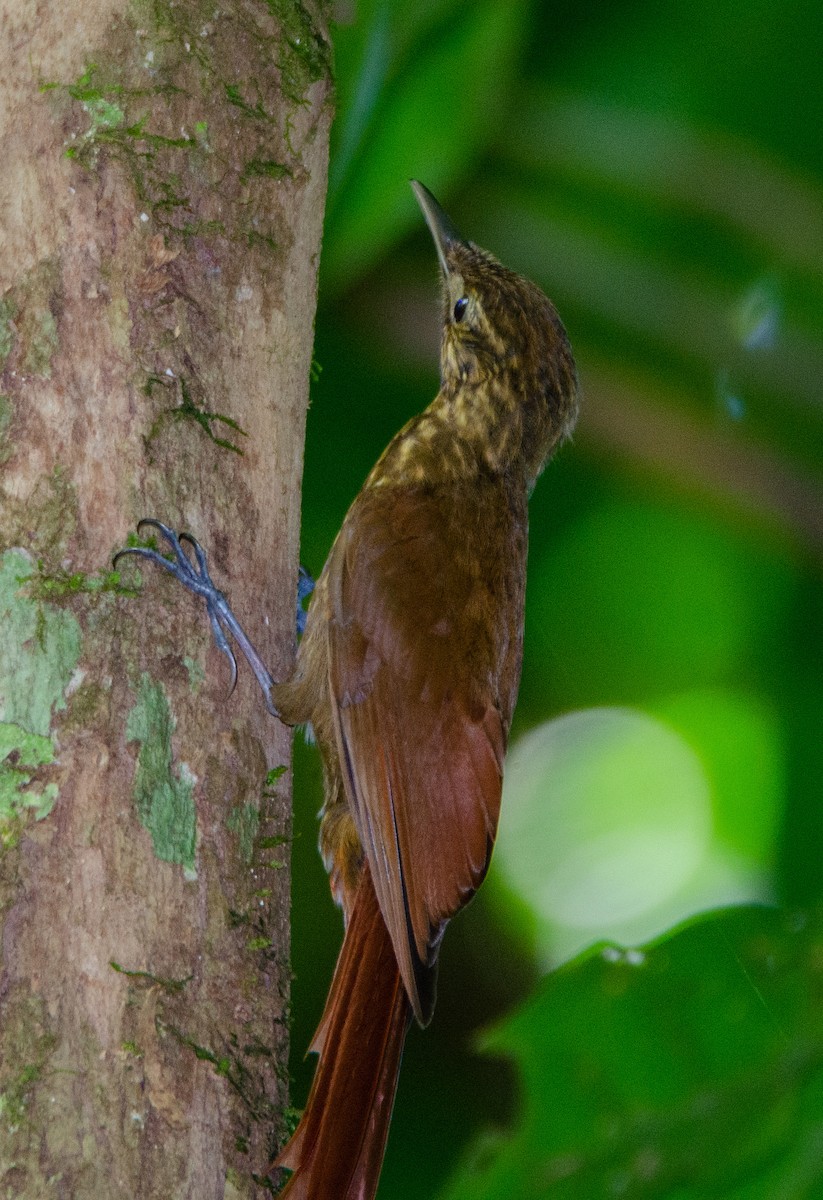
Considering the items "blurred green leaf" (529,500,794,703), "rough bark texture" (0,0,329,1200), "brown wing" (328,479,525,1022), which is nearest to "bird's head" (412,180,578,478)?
"brown wing" (328,479,525,1022)

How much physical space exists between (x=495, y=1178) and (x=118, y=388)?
115 cm

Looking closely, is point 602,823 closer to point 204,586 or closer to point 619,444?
point 619,444

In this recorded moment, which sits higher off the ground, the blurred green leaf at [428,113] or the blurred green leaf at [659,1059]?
the blurred green leaf at [428,113]

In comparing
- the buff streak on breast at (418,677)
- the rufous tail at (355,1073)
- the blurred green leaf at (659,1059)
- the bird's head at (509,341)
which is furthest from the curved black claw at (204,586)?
the bird's head at (509,341)

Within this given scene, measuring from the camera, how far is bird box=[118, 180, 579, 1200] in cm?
210

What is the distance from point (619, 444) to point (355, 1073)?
2.04 metres

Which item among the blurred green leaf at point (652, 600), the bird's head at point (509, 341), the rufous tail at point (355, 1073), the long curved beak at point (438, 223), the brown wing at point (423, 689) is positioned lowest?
the rufous tail at point (355, 1073)

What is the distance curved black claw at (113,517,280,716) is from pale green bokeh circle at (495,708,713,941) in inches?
88.6

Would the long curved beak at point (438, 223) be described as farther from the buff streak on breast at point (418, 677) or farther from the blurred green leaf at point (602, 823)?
the blurred green leaf at point (602, 823)

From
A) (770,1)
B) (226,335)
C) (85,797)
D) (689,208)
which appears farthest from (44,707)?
(770,1)

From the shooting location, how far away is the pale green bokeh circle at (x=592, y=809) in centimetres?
413

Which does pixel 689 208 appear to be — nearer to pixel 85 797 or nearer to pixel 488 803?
pixel 488 803

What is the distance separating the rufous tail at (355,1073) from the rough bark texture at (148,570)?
9 cm

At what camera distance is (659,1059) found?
2.10 m
